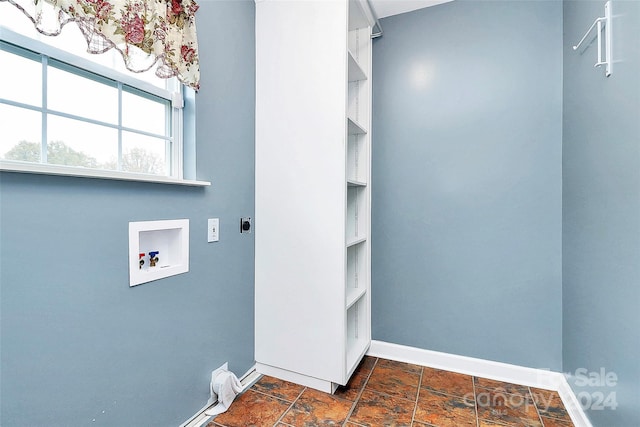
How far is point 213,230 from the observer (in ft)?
5.08

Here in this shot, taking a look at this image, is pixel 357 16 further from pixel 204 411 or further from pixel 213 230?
pixel 204 411

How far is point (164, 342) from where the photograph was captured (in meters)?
1.30

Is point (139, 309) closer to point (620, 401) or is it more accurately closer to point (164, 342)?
point (164, 342)

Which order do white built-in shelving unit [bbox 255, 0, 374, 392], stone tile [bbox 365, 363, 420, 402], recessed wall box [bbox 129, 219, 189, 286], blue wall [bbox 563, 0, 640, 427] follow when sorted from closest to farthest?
blue wall [bbox 563, 0, 640, 427], recessed wall box [bbox 129, 219, 189, 286], white built-in shelving unit [bbox 255, 0, 374, 392], stone tile [bbox 365, 363, 420, 402]

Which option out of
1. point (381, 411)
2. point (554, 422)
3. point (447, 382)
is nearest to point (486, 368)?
point (447, 382)

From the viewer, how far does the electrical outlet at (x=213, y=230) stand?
60.0 inches

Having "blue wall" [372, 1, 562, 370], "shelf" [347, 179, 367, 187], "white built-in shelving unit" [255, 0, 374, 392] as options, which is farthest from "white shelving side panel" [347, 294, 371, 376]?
"shelf" [347, 179, 367, 187]

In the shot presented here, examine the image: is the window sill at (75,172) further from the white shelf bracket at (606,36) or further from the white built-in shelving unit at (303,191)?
the white shelf bracket at (606,36)

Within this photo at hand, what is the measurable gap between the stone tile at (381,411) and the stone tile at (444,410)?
6 centimetres

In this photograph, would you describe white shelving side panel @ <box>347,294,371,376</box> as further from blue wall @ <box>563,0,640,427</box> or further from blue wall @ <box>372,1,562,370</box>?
blue wall @ <box>563,0,640,427</box>

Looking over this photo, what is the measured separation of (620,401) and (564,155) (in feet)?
4.20

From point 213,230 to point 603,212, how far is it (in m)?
1.83

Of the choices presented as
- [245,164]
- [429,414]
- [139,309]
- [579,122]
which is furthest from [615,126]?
[139,309]

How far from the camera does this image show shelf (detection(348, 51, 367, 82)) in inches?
73.2
